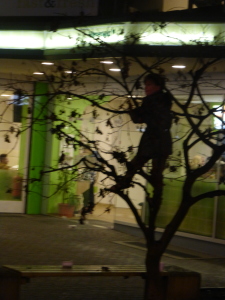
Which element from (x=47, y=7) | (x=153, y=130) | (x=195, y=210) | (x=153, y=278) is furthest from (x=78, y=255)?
(x=47, y=7)

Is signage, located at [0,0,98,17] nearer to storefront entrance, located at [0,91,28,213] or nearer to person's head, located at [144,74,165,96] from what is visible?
storefront entrance, located at [0,91,28,213]

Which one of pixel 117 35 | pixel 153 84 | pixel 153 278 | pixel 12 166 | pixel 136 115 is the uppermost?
pixel 117 35

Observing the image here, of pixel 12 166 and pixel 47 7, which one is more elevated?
pixel 47 7

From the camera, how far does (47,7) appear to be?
478 inches

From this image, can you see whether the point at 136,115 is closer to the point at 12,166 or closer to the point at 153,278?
the point at 153,278

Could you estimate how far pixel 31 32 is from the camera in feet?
38.9

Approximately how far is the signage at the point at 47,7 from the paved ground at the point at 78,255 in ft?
14.4

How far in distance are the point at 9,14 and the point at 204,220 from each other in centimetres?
583

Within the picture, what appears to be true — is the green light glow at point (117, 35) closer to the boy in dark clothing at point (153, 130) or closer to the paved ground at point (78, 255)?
the boy in dark clothing at point (153, 130)

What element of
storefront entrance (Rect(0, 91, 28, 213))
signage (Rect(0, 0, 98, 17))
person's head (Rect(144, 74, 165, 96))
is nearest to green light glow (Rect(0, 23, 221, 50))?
signage (Rect(0, 0, 98, 17))

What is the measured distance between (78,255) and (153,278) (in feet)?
13.6

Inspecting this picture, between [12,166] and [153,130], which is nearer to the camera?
[153,130]

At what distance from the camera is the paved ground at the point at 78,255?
7.30m

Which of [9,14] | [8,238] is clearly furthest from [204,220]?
[9,14]
